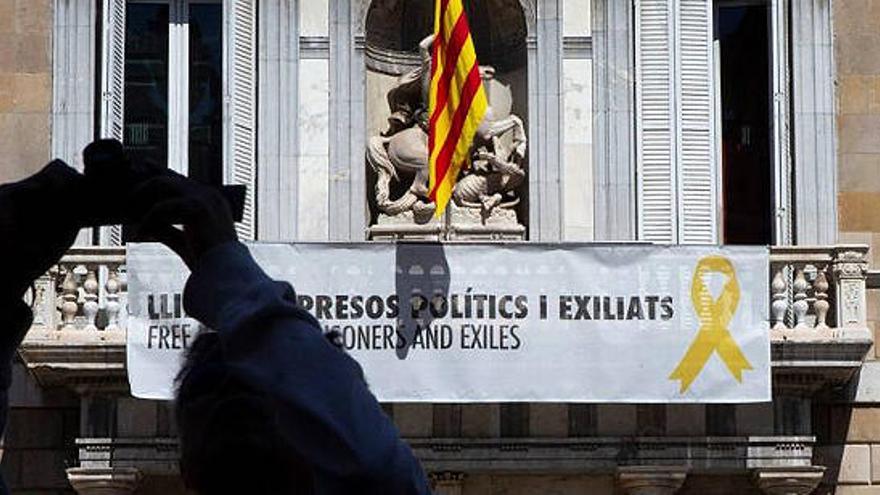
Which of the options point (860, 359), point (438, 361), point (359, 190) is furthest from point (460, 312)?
point (860, 359)

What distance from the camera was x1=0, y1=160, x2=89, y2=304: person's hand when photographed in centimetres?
304

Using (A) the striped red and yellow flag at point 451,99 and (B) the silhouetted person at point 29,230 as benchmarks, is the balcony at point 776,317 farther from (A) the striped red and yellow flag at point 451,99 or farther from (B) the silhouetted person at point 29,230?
(B) the silhouetted person at point 29,230

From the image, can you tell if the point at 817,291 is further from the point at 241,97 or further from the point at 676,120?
the point at 241,97

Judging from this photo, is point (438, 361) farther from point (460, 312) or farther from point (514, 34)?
point (514, 34)

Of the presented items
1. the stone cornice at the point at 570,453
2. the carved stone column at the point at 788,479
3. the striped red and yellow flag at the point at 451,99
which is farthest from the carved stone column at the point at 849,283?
the striped red and yellow flag at the point at 451,99

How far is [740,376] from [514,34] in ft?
11.9

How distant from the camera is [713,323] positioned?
1952 centimetres

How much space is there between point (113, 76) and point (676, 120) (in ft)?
14.1

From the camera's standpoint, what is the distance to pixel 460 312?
1966 cm

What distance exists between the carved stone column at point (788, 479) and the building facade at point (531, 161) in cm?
2

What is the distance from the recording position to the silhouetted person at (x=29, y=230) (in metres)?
3.04

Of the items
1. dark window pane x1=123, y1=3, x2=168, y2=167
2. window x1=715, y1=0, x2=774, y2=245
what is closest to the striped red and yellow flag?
dark window pane x1=123, y1=3, x2=168, y2=167

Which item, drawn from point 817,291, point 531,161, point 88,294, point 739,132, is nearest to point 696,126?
point 739,132

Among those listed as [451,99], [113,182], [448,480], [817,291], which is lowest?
[448,480]
